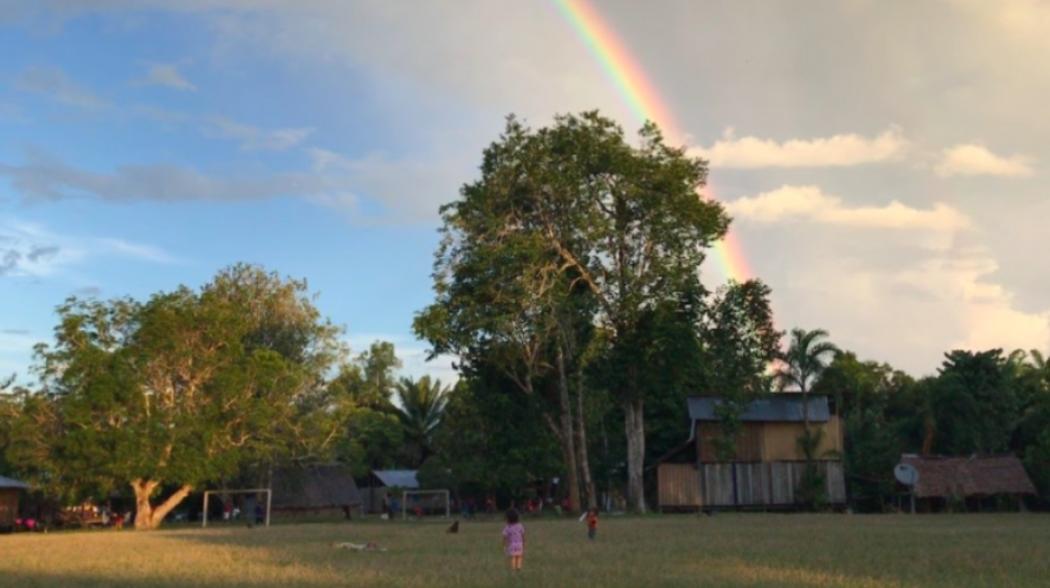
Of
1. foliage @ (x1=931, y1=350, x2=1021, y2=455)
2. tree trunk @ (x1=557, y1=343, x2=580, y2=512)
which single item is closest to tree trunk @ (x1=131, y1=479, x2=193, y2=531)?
tree trunk @ (x1=557, y1=343, x2=580, y2=512)

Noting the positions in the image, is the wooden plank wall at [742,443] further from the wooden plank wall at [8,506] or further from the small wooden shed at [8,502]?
the wooden plank wall at [8,506]

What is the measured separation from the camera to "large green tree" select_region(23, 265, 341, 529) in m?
47.8

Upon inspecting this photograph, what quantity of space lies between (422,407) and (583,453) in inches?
1172

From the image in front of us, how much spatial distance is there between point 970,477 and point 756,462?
404 inches

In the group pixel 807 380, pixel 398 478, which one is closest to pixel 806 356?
pixel 807 380

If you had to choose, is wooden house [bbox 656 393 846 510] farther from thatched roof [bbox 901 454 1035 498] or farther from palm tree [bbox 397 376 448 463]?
palm tree [bbox 397 376 448 463]

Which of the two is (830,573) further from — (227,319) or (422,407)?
(422,407)

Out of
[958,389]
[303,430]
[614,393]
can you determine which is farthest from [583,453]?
[958,389]

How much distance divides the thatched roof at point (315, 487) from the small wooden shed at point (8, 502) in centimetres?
1414

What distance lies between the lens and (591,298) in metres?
49.1

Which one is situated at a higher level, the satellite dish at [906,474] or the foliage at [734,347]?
the foliage at [734,347]

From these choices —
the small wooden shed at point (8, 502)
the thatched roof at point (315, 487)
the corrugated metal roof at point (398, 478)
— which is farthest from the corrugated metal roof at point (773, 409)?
the small wooden shed at point (8, 502)

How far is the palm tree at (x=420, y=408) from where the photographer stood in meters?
77.6

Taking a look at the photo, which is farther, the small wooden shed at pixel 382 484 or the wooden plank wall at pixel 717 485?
the small wooden shed at pixel 382 484
